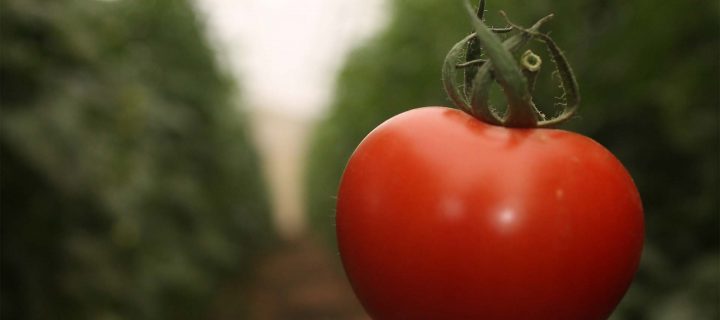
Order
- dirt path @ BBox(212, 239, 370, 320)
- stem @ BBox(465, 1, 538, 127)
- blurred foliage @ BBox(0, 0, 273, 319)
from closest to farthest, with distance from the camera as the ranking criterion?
1. stem @ BBox(465, 1, 538, 127)
2. blurred foliage @ BBox(0, 0, 273, 319)
3. dirt path @ BBox(212, 239, 370, 320)

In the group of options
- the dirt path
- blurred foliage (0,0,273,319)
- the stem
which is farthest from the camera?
the dirt path

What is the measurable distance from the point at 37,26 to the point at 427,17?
2.21m

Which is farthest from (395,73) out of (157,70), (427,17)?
(157,70)

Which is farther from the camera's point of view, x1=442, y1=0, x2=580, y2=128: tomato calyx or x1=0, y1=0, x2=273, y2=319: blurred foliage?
x1=0, y1=0, x2=273, y2=319: blurred foliage

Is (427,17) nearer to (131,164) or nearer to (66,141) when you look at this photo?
(131,164)

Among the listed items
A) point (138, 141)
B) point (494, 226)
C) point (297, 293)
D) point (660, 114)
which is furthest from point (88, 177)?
point (297, 293)

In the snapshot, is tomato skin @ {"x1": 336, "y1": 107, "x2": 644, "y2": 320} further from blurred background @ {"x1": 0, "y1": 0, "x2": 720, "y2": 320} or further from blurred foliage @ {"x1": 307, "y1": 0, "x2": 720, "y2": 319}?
blurred foliage @ {"x1": 307, "y1": 0, "x2": 720, "y2": 319}

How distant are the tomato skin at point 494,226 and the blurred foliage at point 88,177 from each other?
4.92ft

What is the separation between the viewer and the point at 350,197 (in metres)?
0.42

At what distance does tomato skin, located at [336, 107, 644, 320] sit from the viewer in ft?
1.27

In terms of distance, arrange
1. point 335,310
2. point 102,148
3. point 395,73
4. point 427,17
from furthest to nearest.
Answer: point 335,310, point 395,73, point 427,17, point 102,148

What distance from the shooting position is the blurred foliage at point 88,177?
5.89ft

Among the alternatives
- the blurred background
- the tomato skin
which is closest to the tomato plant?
the tomato skin

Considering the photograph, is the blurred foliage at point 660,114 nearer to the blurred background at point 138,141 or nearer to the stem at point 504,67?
the blurred background at point 138,141
